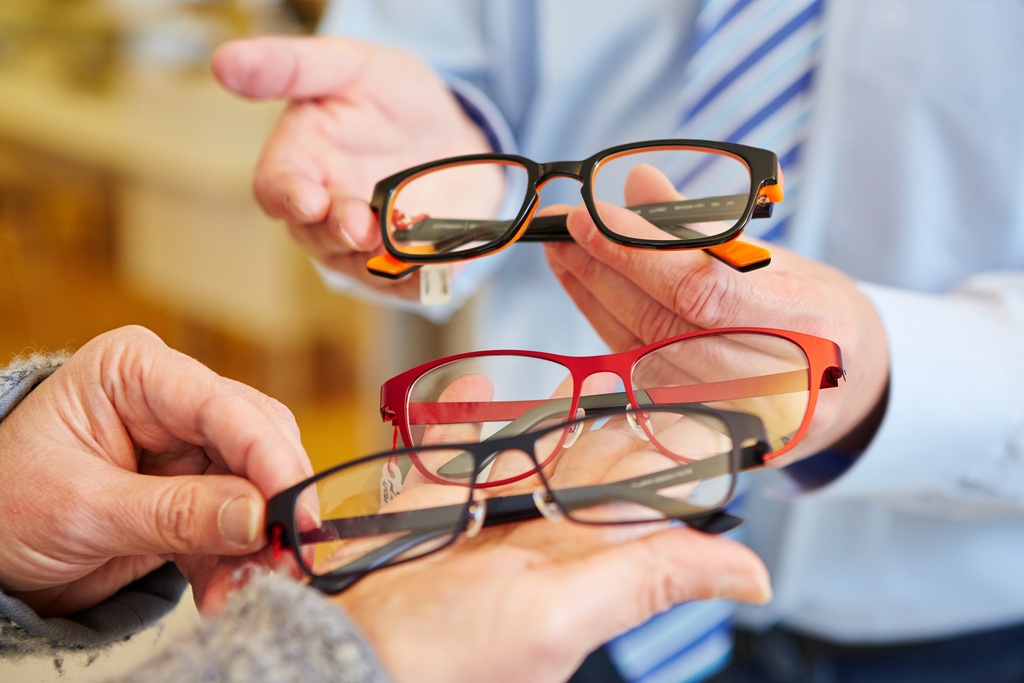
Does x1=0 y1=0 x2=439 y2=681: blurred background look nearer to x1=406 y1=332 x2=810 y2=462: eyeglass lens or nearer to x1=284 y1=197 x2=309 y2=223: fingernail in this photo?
x1=284 y1=197 x2=309 y2=223: fingernail

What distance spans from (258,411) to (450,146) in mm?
479

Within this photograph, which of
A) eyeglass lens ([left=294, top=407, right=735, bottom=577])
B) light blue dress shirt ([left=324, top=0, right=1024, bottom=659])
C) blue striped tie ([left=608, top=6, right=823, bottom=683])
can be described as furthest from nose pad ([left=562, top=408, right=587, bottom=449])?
blue striped tie ([left=608, top=6, right=823, bottom=683])

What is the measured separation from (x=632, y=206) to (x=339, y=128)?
1.10ft

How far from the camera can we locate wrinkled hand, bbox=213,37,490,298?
637mm

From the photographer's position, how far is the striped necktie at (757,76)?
2.32 feet

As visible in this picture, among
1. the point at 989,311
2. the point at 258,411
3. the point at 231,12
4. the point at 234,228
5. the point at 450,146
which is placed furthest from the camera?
the point at 231,12

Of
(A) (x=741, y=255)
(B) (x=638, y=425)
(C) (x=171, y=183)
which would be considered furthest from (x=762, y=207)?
(C) (x=171, y=183)

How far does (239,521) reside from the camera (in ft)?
1.18

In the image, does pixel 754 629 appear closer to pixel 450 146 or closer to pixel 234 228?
pixel 450 146

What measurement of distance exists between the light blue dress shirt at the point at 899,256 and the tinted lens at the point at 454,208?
0.08 m

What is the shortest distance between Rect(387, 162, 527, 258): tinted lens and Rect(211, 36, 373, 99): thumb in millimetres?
140

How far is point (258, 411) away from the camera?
1.28 ft

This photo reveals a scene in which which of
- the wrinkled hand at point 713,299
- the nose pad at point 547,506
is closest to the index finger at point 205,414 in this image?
the nose pad at point 547,506

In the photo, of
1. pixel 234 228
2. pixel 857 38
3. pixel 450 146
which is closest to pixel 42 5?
pixel 234 228
